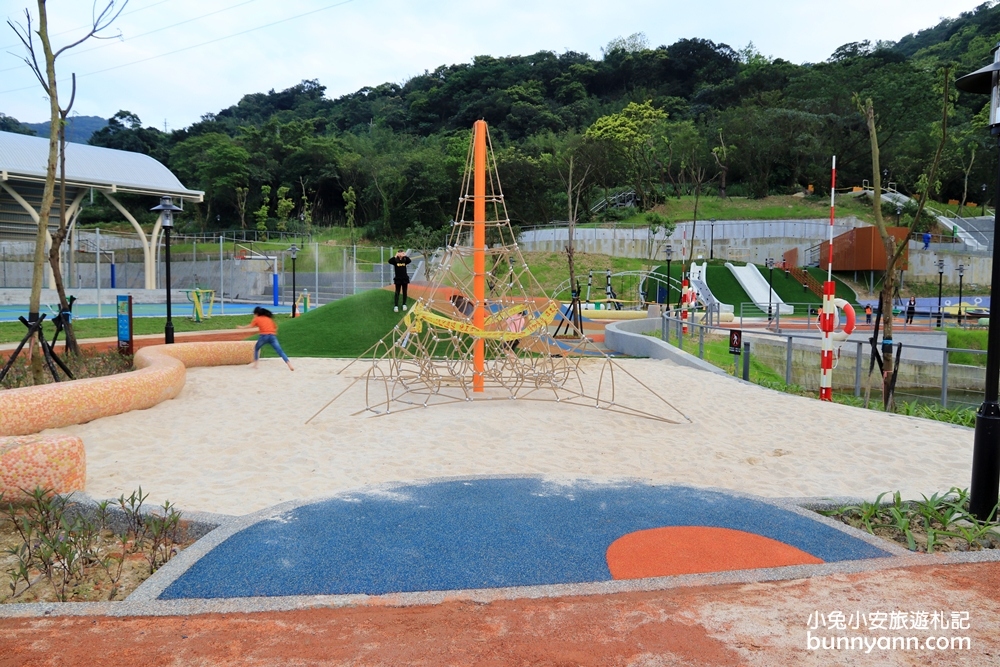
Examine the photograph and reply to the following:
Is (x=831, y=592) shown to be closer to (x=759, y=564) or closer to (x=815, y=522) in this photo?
(x=759, y=564)

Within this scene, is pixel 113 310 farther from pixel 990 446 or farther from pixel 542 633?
pixel 990 446

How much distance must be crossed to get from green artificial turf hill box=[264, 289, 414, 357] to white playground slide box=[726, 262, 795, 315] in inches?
889

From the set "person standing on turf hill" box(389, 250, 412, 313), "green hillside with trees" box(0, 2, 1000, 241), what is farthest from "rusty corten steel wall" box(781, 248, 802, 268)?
"person standing on turf hill" box(389, 250, 412, 313)

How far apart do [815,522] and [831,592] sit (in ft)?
4.20

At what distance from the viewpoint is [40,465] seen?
17.2ft

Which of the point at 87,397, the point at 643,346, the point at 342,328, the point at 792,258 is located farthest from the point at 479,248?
the point at 792,258

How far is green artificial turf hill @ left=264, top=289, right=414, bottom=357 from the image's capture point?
15.5m

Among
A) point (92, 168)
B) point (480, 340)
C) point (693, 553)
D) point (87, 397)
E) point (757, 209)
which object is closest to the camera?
point (693, 553)

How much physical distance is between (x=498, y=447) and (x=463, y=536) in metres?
2.81

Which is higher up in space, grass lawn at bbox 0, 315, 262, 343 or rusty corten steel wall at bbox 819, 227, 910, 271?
rusty corten steel wall at bbox 819, 227, 910, 271

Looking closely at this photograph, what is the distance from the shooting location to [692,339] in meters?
19.0

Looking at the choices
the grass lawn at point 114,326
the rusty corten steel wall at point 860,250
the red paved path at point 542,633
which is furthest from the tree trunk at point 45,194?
the rusty corten steel wall at point 860,250

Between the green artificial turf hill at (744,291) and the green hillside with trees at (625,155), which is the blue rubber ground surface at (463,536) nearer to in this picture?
the green artificial turf hill at (744,291)

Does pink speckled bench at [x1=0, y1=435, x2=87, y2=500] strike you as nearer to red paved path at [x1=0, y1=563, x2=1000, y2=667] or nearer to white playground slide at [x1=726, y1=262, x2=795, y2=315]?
red paved path at [x1=0, y1=563, x2=1000, y2=667]
